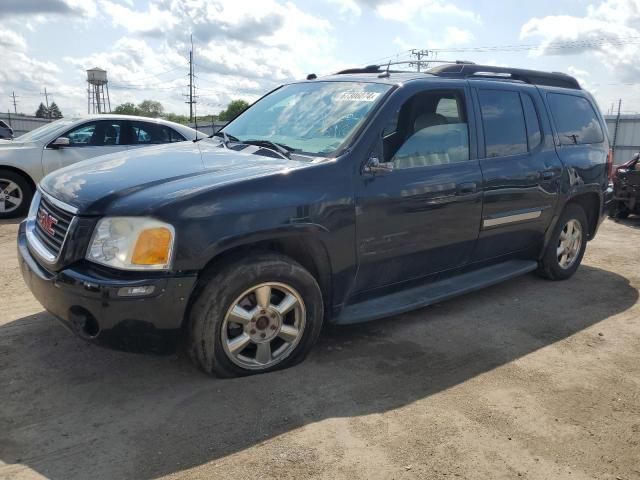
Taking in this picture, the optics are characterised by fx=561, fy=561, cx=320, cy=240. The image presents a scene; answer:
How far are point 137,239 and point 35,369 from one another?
4.15 ft

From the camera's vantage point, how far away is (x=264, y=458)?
2.64 m

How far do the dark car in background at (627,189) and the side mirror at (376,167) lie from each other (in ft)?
22.7

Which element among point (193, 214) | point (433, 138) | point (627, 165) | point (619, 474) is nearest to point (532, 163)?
point (433, 138)

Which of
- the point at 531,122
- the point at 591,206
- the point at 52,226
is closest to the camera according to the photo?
the point at 52,226

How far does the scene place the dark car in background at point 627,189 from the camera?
902 cm

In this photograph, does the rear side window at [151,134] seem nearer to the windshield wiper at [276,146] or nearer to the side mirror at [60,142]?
the side mirror at [60,142]

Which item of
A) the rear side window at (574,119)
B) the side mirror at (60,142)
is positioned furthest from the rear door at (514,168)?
the side mirror at (60,142)

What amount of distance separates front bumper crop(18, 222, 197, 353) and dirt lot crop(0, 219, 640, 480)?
40cm

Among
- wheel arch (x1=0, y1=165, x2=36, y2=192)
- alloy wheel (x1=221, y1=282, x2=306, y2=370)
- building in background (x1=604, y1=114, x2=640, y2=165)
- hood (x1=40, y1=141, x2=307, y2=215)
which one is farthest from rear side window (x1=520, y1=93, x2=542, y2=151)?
building in background (x1=604, y1=114, x2=640, y2=165)

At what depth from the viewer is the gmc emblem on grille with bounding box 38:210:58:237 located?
3213 mm

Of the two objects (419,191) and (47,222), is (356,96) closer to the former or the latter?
(419,191)

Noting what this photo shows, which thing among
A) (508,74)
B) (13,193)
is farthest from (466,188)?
(13,193)

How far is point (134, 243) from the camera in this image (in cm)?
286

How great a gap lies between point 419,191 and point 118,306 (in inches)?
81.9
